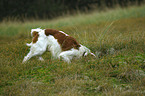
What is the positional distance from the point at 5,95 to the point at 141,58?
11.5ft

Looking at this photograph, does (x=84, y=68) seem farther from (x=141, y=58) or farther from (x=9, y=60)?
(x=9, y=60)

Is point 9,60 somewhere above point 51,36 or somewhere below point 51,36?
below

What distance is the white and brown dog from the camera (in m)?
5.24

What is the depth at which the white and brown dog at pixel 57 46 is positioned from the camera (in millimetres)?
5242

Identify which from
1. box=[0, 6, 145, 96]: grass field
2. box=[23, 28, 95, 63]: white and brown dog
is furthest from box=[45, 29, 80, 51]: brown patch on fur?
box=[0, 6, 145, 96]: grass field

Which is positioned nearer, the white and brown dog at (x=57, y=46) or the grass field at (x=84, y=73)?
the grass field at (x=84, y=73)

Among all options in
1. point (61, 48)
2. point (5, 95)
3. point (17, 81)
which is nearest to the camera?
point (5, 95)

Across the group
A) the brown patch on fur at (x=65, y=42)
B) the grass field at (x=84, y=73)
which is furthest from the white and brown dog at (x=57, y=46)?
the grass field at (x=84, y=73)

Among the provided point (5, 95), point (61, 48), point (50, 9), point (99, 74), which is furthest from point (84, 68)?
point (50, 9)

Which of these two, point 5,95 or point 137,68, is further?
point 137,68

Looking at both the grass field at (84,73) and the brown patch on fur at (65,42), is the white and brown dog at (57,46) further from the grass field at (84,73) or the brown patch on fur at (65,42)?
the grass field at (84,73)

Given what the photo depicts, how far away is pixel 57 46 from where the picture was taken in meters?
5.35

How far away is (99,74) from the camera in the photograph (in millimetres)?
4848

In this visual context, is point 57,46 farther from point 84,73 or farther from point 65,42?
point 84,73
